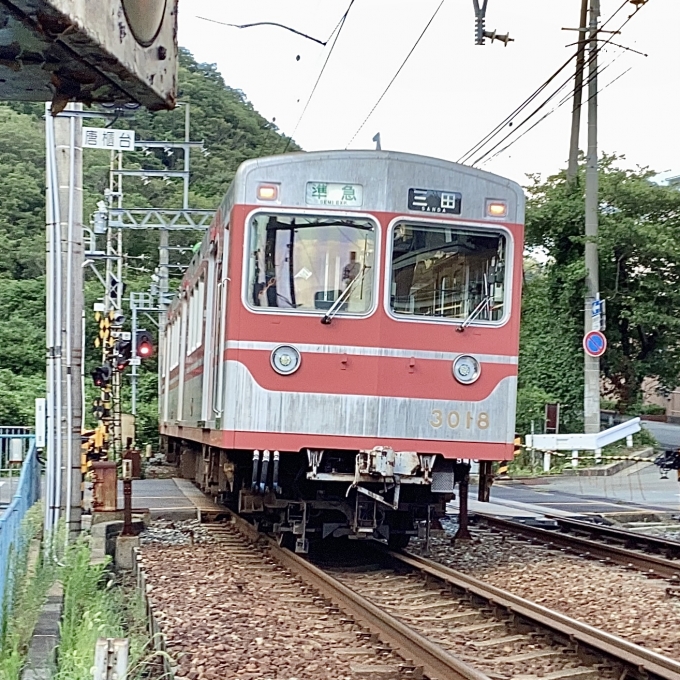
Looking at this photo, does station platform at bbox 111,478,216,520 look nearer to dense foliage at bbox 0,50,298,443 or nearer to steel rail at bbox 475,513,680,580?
steel rail at bbox 475,513,680,580

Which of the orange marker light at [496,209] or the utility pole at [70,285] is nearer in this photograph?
the orange marker light at [496,209]

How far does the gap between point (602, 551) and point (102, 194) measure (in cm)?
3614

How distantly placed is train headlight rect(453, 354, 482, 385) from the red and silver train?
0.04 ft

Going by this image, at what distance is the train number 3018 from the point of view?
28.8 feet

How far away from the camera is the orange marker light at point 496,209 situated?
9.09 m

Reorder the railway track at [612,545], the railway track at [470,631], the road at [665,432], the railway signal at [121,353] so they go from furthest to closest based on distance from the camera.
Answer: the road at [665,432], the railway signal at [121,353], the railway track at [612,545], the railway track at [470,631]

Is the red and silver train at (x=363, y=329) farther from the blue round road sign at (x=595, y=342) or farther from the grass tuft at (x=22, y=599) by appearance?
the blue round road sign at (x=595, y=342)

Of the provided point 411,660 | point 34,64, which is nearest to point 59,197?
point 411,660

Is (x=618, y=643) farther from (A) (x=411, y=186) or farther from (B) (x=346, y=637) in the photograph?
(A) (x=411, y=186)

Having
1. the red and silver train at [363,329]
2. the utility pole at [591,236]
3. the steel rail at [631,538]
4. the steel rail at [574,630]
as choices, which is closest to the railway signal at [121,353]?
the red and silver train at [363,329]

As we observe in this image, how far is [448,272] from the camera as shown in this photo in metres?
9.02

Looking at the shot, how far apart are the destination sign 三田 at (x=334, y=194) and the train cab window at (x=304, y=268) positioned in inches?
5.6

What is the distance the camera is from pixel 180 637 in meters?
6.17

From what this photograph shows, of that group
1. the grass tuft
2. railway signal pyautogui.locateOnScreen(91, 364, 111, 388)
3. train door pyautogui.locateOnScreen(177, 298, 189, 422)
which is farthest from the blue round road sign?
the grass tuft
